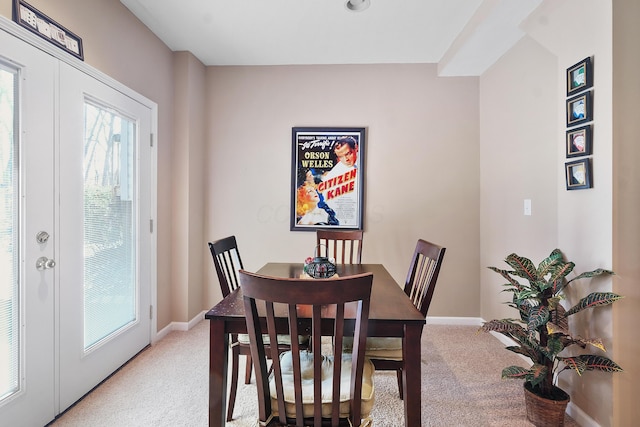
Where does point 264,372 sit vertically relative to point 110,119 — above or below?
below

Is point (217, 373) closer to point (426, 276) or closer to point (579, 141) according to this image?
point (426, 276)

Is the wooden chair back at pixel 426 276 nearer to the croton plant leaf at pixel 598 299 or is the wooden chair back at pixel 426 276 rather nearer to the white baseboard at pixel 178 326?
the croton plant leaf at pixel 598 299

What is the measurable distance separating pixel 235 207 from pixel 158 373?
61.9 inches

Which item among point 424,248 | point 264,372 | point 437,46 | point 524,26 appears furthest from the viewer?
point 437,46

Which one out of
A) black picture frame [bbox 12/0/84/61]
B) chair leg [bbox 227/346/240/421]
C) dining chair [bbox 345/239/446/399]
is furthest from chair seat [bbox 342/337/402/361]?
black picture frame [bbox 12/0/84/61]

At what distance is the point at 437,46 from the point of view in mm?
2711

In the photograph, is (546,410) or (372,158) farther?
(372,158)

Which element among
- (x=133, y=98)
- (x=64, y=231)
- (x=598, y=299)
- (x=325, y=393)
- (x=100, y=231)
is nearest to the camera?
(x=325, y=393)

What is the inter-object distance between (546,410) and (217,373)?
1.67 m

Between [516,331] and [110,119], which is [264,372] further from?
[110,119]

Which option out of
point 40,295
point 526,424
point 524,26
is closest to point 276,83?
point 524,26

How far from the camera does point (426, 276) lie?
68.7 inches

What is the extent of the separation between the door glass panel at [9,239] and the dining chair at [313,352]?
4.15ft

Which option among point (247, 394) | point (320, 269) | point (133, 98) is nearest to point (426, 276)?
point (320, 269)
